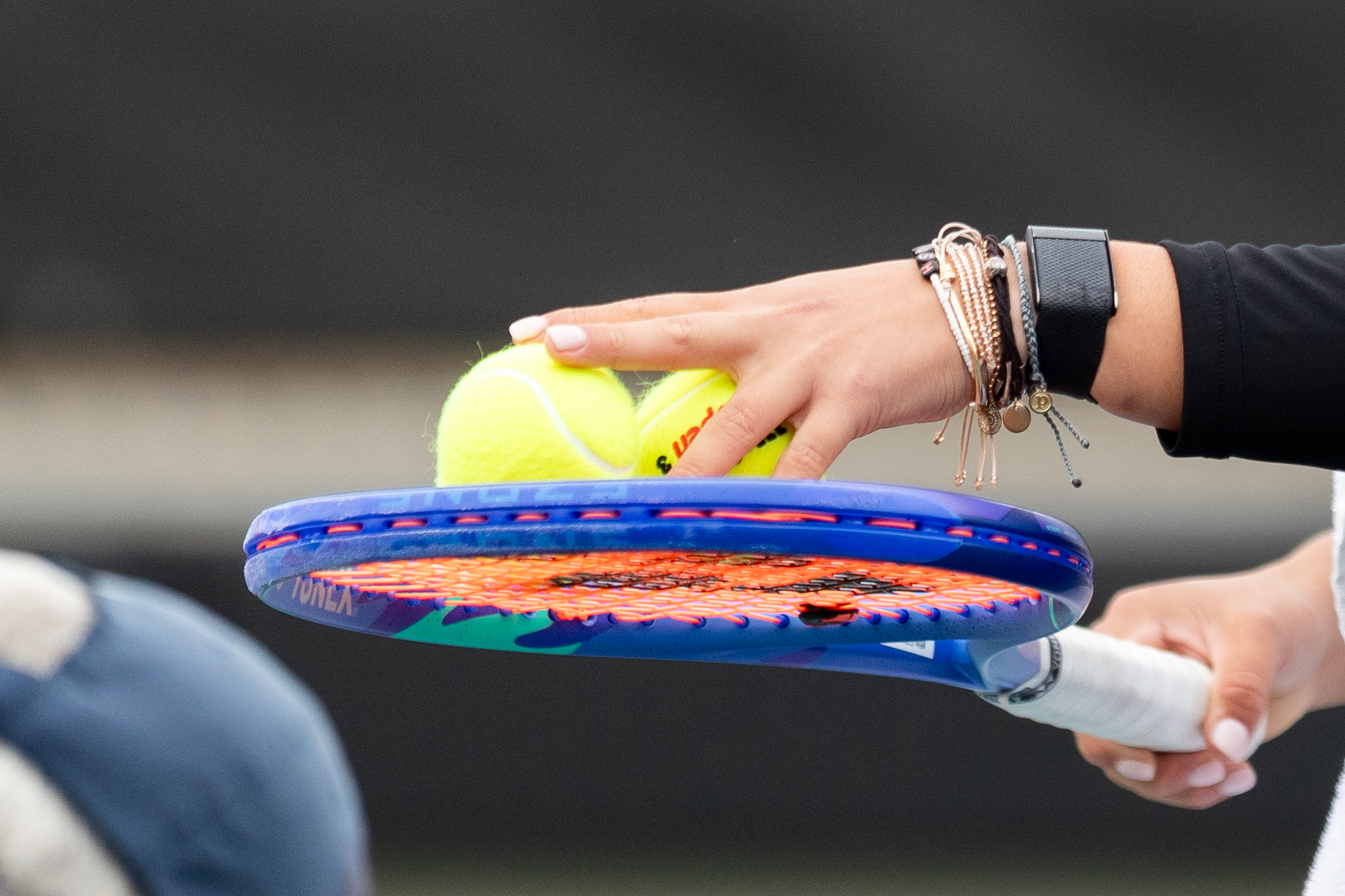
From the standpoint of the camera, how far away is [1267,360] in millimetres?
708

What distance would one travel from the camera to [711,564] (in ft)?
2.18

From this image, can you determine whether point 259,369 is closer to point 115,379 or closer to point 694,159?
point 115,379

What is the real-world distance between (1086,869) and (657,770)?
109 cm

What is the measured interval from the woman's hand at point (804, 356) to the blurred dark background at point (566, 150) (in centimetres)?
182

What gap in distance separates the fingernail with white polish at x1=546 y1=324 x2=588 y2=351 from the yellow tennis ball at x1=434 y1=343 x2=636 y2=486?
32 mm

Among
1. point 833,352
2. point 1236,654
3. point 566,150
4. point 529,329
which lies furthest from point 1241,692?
point 566,150

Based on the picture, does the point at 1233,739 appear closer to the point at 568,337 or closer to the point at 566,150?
the point at 568,337

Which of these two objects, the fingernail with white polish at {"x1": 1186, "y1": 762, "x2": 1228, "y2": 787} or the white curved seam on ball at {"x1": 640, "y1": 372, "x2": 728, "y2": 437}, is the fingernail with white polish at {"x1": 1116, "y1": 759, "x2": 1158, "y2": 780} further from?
the white curved seam on ball at {"x1": 640, "y1": 372, "x2": 728, "y2": 437}

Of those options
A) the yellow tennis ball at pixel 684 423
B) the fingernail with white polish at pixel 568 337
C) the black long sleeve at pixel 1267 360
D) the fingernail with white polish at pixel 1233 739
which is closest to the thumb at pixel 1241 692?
the fingernail with white polish at pixel 1233 739

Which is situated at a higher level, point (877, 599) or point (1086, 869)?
point (877, 599)

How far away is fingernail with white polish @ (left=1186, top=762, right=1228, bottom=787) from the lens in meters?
1.17

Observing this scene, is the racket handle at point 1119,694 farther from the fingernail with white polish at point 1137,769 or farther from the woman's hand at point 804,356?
the woman's hand at point 804,356

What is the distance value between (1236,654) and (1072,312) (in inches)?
22.7

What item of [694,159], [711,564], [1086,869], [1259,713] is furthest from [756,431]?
[1086,869]
